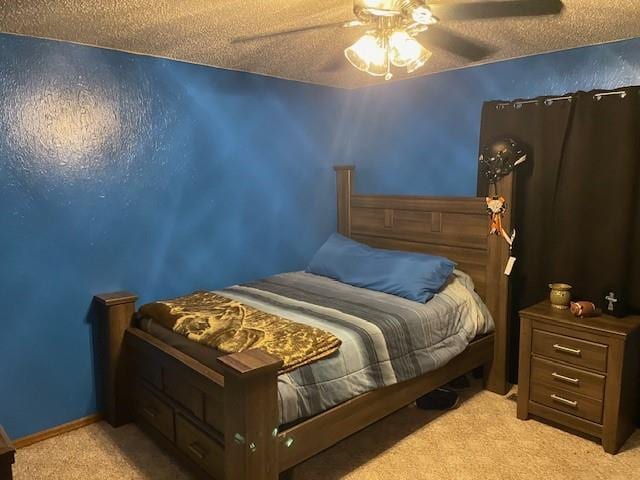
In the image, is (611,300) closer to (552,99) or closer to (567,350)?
(567,350)

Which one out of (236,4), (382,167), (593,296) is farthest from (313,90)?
(593,296)

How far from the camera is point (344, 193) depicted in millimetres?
3910

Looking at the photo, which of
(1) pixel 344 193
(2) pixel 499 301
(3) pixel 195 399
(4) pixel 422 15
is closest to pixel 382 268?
(2) pixel 499 301

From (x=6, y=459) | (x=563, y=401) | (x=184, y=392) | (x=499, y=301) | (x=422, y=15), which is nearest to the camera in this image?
(x=6, y=459)

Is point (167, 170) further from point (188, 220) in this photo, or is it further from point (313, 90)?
point (313, 90)

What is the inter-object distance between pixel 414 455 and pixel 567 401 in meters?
0.89

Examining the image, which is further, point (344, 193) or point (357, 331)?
point (344, 193)

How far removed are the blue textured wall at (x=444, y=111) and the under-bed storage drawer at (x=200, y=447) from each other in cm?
232

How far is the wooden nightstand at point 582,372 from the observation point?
2.35m

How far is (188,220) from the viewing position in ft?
9.99

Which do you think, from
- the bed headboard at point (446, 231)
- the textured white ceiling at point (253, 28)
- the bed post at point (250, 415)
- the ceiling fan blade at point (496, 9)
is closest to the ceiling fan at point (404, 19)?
the ceiling fan blade at point (496, 9)

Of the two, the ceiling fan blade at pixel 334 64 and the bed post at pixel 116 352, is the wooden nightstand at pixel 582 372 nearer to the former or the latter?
the ceiling fan blade at pixel 334 64

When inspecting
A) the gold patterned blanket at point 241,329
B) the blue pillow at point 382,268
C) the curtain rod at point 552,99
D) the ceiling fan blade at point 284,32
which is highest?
the ceiling fan blade at point 284,32

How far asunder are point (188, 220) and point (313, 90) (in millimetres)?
1470
